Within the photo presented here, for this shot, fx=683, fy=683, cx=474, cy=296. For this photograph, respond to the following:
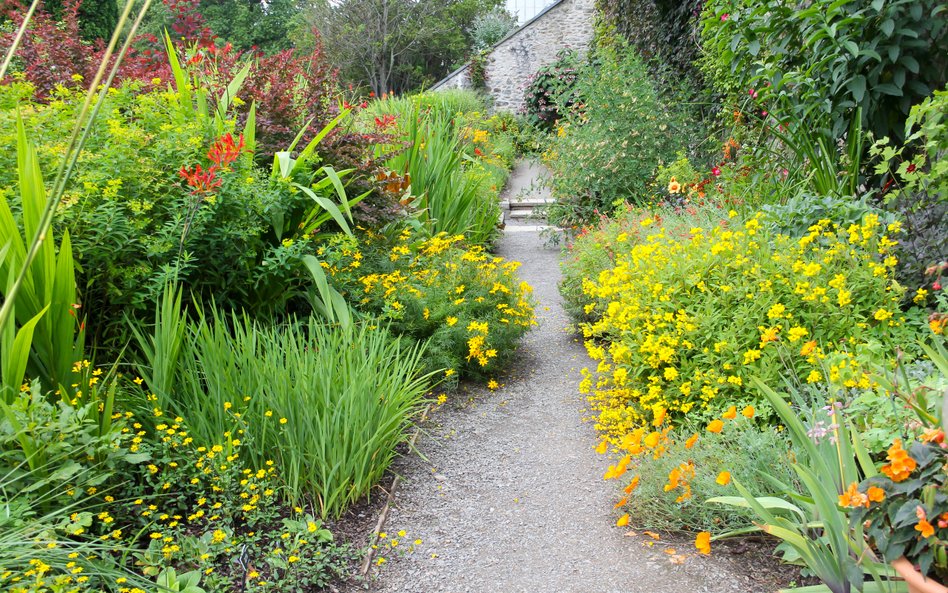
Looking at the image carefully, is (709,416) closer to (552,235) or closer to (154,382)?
(154,382)

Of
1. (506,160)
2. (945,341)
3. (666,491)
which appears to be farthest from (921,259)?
(506,160)

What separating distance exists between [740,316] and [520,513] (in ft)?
4.30

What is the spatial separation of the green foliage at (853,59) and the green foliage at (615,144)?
2280mm

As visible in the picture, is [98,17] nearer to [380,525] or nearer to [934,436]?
[380,525]

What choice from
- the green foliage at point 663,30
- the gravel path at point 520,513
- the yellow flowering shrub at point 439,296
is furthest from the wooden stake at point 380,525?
the green foliage at point 663,30

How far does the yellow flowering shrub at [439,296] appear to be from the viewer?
3973 mm

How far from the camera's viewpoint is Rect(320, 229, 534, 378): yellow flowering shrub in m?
3.97

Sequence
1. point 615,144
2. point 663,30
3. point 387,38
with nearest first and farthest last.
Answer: point 615,144 → point 663,30 → point 387,38

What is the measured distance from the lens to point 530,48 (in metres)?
19.2

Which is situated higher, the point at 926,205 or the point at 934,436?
the point at 926,205

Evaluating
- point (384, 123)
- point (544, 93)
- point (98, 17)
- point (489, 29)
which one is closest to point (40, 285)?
point (384, 123)

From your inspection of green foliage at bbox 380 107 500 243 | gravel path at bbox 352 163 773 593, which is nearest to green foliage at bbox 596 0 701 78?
green foliage at bbox 380 107 500 243

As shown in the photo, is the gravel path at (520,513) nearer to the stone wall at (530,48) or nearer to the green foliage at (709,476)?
the green foliage at (709,476)

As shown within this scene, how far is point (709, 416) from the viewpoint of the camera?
2.99 meters
